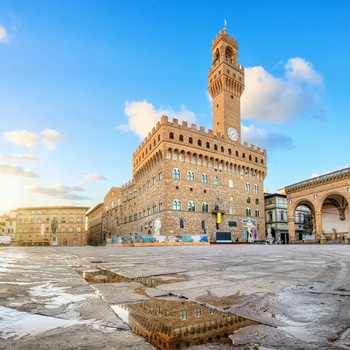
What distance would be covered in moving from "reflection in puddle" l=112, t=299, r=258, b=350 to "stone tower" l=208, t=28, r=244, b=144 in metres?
41.8

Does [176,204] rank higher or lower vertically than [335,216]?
higher

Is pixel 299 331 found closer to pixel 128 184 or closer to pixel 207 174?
pixel 207 174

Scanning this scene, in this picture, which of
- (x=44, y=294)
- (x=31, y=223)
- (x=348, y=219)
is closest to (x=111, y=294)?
(x=44, y=294)

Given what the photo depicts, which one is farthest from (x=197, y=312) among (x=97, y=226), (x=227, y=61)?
(x=97, y=226)

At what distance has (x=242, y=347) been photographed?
1193mm

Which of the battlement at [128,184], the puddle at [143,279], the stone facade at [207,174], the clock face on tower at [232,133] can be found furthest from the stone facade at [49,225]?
the puddle at [143,279]

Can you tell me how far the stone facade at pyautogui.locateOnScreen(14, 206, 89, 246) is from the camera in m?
79.9

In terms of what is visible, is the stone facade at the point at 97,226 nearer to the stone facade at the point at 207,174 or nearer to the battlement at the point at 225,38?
the stone facade at the point at 207,174

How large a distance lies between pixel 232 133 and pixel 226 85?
24.1 ft

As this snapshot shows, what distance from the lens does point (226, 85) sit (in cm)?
4372

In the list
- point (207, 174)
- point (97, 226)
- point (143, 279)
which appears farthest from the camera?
point (97, 226)

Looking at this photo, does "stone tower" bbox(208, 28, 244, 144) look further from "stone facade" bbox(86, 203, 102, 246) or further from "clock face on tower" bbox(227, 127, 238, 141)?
"stone facade" bbox(86, 203, 102, 246)

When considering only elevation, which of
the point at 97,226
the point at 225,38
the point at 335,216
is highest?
the point at 225,38

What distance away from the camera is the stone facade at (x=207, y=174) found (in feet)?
119
